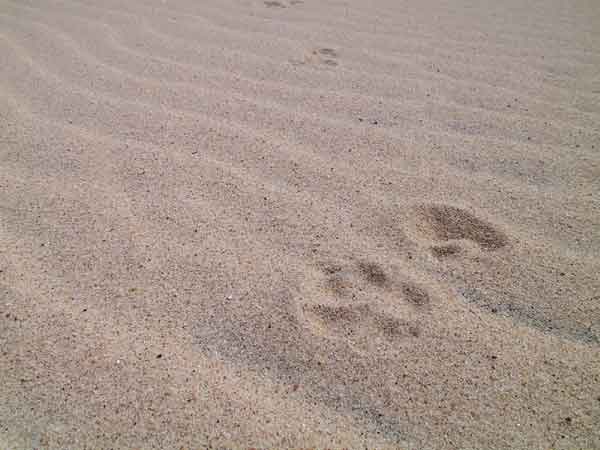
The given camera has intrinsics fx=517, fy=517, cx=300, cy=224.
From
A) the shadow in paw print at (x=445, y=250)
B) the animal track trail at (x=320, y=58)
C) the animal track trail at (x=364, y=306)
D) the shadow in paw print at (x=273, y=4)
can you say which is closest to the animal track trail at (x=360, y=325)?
the animal track trail at (x=364, y=306)

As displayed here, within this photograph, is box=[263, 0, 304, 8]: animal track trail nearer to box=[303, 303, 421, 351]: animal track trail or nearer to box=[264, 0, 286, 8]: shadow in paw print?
box=[264, 0, 286, 8]: shadow in paw print

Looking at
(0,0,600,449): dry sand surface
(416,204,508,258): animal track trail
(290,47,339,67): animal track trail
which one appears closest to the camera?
(0,0,600,449): dry sand surface

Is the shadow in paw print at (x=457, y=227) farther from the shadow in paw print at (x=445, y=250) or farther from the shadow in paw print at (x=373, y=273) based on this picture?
the shadow in paw print at (x=373, y=273)

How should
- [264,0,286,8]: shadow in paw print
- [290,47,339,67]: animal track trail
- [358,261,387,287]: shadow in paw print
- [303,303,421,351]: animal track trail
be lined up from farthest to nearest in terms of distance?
[264,0,286,8]: shadow in paw print < [290,47,339,67]: animal track trail < [358,261,387,287]: shadow in paw print < [303,303,421,351]: animal track trail

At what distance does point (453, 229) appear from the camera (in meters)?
1.58

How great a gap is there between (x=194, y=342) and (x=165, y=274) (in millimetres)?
254

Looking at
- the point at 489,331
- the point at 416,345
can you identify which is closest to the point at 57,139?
the point at 416,345

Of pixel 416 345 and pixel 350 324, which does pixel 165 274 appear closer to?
pixel 350 324

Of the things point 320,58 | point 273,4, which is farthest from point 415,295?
point 273,4

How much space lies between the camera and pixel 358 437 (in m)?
1.08

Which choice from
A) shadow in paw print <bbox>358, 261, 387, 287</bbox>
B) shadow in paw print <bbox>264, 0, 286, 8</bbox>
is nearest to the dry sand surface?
shadow in paw print <bbox>358, 261, 387, 287</bbox>

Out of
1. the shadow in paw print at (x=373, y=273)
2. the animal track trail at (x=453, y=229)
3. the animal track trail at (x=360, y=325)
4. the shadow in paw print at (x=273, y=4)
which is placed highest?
the shadow in paw print at (x=273, y=4)

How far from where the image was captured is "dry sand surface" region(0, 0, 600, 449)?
1128 mm

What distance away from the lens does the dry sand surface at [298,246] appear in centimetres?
113
